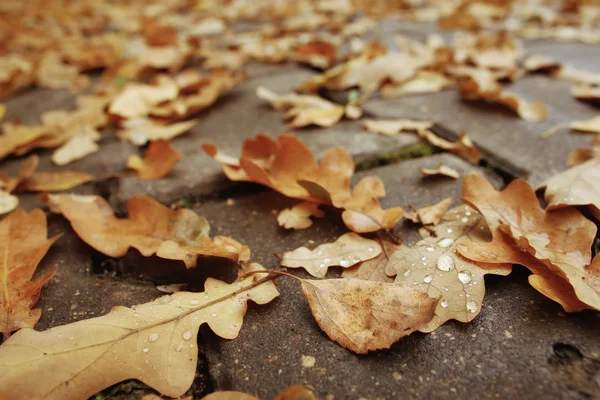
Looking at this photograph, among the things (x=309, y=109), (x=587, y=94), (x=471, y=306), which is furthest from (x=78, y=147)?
(x=587, y=94)

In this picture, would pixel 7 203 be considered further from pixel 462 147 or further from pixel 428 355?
pixel 462 147

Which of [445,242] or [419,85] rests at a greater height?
[445,242]

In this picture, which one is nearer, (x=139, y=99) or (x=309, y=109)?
(x=309, y=109)

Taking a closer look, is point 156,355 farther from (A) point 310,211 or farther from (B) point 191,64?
(B) point 191,64

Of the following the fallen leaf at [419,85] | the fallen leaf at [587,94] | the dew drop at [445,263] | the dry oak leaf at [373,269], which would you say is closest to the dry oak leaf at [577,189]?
the dew drop at [445,263]

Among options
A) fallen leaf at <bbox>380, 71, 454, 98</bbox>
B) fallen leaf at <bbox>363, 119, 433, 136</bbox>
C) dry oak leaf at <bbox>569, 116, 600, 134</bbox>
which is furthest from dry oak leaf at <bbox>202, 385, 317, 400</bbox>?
fallen leaf at <bbox>380, 71, 454, 98</bbox>

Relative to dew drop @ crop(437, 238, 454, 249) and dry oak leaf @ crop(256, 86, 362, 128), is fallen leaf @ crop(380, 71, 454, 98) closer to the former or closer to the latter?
dry oak leaf @ crop(256, 86, 362, 128)
